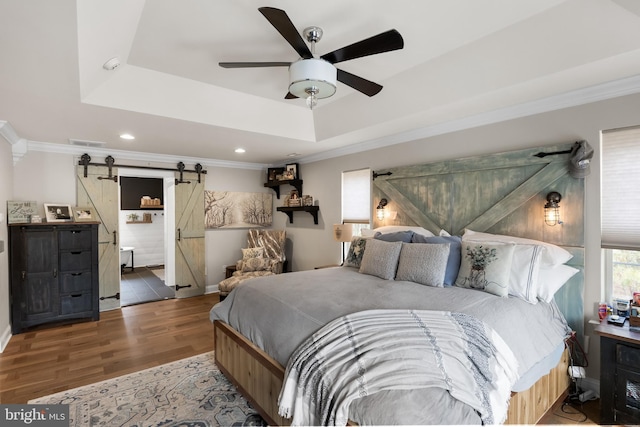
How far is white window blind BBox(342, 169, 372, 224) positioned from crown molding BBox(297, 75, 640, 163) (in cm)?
39

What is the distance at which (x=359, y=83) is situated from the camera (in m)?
2.20

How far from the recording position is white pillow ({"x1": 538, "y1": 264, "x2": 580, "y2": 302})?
92.0 inches

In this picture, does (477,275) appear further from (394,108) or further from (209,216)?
(209,216)

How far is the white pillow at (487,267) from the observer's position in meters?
2.32

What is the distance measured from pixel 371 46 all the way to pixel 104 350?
3751 mm

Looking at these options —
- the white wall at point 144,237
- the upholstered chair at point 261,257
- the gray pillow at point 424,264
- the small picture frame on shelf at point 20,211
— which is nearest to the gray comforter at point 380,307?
the gray pillow at point 424,264

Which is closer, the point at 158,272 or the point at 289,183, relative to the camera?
the point at 289,183

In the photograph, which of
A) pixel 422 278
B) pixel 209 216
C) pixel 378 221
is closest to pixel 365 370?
pixel 422 278

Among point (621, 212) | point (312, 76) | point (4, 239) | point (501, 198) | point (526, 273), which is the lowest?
point (526, 273)

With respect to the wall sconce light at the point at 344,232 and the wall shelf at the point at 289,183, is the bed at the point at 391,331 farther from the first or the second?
the wall shelf at the point at 289,183

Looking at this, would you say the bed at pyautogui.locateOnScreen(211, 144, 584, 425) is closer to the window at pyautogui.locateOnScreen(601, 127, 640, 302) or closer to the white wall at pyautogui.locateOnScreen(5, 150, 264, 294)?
the window at pyautogui.locateOnScreen(601, 127, 640, 302)

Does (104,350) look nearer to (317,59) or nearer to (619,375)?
(317,59)

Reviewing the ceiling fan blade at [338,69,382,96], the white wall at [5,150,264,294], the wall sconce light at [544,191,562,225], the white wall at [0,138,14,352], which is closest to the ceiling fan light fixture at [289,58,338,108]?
the ceiling fan blade at [338,69,382,96]

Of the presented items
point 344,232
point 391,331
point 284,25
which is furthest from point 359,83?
point 344,232
